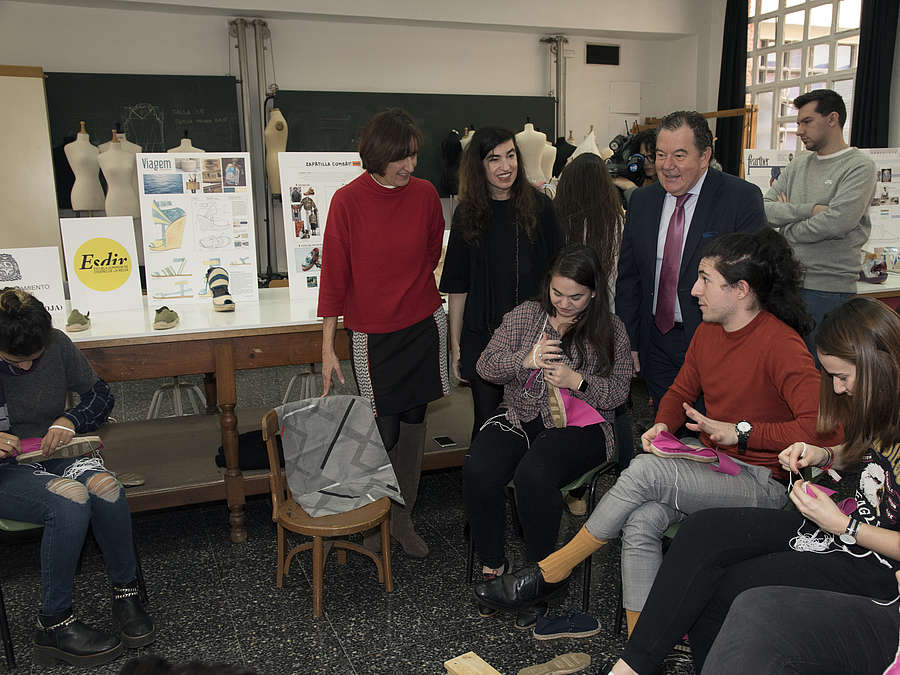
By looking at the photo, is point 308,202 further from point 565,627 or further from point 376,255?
point 565,627

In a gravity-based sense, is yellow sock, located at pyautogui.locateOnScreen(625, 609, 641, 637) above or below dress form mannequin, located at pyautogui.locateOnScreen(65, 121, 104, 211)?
below

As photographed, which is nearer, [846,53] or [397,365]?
[397,365]

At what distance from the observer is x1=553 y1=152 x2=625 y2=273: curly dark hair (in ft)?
9.88

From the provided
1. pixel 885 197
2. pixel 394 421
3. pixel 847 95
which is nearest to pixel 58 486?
pixel 394 421

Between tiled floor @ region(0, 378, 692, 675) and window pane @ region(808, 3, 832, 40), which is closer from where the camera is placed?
tiled floor @ region(0, 378, 692, 675)

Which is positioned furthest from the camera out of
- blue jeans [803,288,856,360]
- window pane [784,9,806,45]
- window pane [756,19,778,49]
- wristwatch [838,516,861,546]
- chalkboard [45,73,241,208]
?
window pane [756,19,778,49]

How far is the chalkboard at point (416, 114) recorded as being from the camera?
682 centimetres

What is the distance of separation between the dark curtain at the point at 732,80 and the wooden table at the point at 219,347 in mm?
6036

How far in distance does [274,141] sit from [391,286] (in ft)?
14.6

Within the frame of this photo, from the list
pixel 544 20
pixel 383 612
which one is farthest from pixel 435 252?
pixel 544 20

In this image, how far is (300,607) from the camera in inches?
92.0

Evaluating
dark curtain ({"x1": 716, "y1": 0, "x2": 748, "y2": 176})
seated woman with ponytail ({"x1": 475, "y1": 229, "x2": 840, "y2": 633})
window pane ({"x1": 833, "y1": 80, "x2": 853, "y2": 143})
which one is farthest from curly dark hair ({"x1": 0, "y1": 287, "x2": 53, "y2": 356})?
dark curtain ({"x1": 716, "y1": 0, "x2": 748, "y2": 176})

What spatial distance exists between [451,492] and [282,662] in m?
1.29

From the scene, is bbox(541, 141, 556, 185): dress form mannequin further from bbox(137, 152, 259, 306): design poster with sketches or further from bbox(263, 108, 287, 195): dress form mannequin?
bbox(137, 152, 259, 306): design poster with sketches
